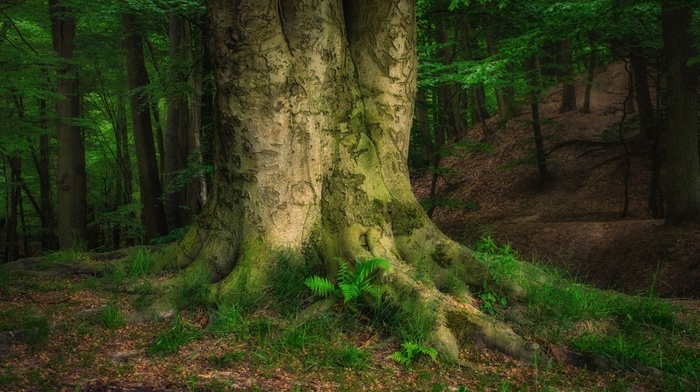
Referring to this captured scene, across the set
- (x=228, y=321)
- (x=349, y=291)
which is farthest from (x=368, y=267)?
(x=228, y=321)

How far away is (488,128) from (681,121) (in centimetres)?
1187

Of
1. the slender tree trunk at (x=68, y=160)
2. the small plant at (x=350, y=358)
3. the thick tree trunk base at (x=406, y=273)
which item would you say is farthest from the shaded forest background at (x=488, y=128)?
the small plant at (x=350, y=358)

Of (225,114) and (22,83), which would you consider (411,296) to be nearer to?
(225,114)

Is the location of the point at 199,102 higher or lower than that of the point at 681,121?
higher

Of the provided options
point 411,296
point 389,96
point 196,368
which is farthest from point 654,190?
point 196,368

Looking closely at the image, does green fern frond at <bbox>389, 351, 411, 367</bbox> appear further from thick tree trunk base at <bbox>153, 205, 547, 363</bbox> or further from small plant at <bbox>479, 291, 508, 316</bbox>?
small plant at <bbox>479, 291, 508, 316</bbox>

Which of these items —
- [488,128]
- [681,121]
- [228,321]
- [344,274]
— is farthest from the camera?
[488,128]

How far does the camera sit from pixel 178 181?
10.1 m

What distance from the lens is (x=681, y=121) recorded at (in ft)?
36.3

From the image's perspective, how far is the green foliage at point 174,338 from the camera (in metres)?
4.04

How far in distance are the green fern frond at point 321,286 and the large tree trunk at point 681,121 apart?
921 cm

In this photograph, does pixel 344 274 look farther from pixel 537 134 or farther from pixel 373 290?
pixel 537 134

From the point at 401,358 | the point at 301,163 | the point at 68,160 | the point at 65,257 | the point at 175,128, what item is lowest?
the point at 401,358

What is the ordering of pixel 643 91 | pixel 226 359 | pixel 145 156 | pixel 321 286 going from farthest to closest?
pixel 643 91 → pixel 145 156 → pixel 321 286 → pixel 226 359
